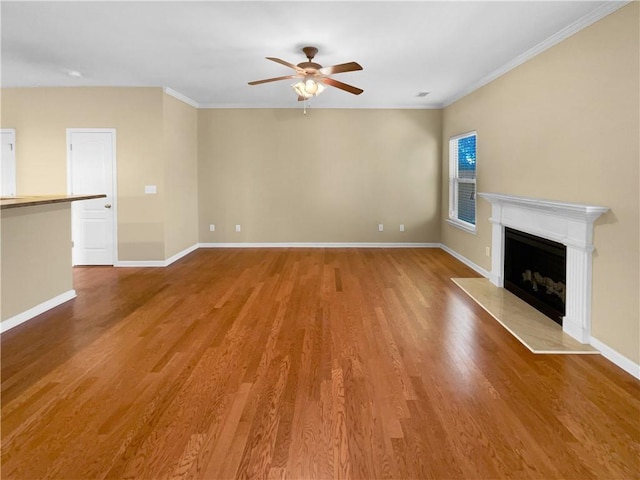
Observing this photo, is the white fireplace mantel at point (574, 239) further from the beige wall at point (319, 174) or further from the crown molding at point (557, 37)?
the beige wall at point (319, 174)

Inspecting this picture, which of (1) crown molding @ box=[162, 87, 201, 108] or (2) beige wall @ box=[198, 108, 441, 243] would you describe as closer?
(1) crown molding @ box=[162, 87, 201, 108]

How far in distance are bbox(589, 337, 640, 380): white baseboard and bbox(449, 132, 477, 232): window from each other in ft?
9.93

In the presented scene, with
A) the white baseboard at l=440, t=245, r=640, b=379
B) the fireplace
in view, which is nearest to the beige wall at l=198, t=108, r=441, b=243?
the fireplace

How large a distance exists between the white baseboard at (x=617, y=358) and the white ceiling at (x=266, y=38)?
7.98 ft

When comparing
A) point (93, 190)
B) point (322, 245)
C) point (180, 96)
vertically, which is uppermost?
point (180, 96)

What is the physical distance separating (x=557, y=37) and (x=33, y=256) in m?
5.20

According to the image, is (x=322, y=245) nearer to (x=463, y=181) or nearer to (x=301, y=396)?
(x=463, y=181)

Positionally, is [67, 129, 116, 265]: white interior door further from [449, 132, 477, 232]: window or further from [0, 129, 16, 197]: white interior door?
[449, 132, 477, 232]: window

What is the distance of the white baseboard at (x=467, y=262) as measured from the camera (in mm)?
5588

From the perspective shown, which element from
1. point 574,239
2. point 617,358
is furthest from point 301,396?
point 574,239

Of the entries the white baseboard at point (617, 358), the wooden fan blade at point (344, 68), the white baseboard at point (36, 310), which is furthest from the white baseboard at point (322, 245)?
the white baseboard at point (617, 358)

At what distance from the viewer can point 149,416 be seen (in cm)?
227

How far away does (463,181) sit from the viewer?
6.77 m

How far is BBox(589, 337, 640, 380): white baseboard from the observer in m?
2.75
